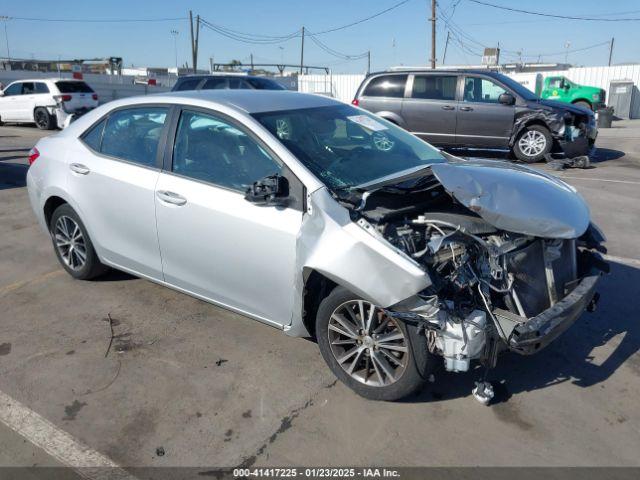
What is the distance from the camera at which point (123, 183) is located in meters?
4.10

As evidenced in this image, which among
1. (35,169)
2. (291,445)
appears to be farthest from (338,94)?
(291,445)

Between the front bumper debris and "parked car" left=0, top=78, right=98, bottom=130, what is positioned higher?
"parked car" left=0, top=78, right=98, bottom=130

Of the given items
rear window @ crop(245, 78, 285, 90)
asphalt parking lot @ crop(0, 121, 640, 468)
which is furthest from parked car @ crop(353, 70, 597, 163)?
asphalt parking lot @ crop(0, 121, 640, 468)

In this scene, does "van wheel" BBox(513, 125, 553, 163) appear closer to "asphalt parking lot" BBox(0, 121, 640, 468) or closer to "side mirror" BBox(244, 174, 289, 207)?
"asphalt parking lot" BBox(0, 121, 640, 468)

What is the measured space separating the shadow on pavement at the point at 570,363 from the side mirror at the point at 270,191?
1427 mm

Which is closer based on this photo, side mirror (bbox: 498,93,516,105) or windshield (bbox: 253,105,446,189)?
windshield (bbox: 253,105,446,189)

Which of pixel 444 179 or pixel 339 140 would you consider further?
pixel 339 140

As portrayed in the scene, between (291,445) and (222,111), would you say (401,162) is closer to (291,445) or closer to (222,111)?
(222,111)

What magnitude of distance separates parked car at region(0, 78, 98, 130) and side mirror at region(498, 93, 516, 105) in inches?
531

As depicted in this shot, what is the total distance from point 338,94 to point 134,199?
33.6 meters

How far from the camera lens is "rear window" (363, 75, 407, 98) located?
11992 mm

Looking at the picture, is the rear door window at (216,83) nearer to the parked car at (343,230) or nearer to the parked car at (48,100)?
the parked car at (48,100)

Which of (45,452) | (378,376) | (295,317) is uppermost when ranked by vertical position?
(295,317)

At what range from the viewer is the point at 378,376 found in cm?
316
